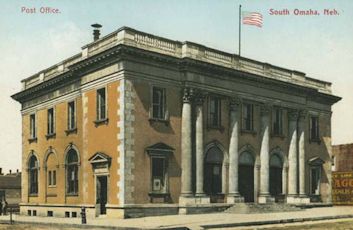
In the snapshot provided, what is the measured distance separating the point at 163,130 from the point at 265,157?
359 inches

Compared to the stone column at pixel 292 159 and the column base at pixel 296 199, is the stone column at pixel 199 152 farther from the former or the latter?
the stone column at pixel 292 159

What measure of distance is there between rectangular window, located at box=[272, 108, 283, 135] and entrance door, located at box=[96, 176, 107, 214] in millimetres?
13452

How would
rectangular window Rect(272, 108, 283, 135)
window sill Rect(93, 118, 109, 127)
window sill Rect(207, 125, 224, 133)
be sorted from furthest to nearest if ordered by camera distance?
rectangular window Rect(272, 108, 283, 135)
window sill Rect(207, 125, 224, 133)
window sill Rect(93, 118, 109, 127)

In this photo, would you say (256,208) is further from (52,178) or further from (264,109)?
(52,178)

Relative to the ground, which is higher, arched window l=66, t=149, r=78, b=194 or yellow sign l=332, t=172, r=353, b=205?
arched window l=66, t=149, r=78, b=194

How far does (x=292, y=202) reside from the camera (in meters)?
37.2

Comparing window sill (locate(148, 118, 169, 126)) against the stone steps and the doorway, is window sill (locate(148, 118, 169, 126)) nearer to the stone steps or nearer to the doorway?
the doorway

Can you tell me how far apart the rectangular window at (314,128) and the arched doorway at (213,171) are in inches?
432

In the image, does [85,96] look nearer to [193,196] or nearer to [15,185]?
[193,196]

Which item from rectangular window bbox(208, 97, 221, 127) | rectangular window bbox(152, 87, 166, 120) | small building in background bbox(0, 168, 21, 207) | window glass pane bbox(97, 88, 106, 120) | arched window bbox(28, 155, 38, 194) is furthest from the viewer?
small building in background bbox(0, 168, 21, 207)

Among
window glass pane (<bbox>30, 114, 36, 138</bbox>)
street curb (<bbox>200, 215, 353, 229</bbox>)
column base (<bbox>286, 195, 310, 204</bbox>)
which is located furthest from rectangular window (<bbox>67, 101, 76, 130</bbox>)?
column base (<bbox>286, 195, 310, 204</bbox>)

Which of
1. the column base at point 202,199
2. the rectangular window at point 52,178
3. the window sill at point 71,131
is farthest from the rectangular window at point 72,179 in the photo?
the column base at point 202,199

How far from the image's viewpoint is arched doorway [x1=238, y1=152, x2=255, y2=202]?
34406 millimetres

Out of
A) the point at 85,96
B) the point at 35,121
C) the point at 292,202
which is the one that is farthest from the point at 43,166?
the point at 292,202
